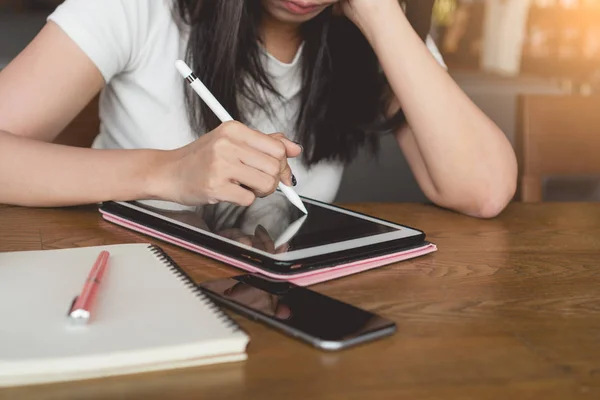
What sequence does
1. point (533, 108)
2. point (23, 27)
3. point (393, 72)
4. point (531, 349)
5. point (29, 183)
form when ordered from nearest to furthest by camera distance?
1. point (531, 349)
2. point (29, 183)
3. point (393, 72)
4. point (533, 108)
5. point (23, 27)

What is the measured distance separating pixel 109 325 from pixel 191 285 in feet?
0.34

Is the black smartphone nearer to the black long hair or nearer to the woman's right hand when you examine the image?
the woman's right hand

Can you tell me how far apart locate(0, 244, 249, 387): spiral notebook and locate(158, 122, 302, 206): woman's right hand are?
146 mm

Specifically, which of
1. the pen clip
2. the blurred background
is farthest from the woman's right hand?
the blurred background

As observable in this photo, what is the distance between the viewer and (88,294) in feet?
1.77

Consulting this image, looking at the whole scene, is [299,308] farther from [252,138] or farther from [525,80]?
[525,80]

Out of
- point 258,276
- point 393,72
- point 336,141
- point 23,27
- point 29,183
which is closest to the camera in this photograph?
point 258,276

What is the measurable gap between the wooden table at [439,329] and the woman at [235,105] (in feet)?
0.25

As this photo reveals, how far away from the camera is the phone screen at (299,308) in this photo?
0.54 metres

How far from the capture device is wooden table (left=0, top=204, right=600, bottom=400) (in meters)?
0.46

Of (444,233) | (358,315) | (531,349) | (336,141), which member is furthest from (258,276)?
(336,141)

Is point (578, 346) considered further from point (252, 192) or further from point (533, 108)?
point (533, 108)

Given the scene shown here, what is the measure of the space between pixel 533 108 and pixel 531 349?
0.96m

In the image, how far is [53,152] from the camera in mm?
898
